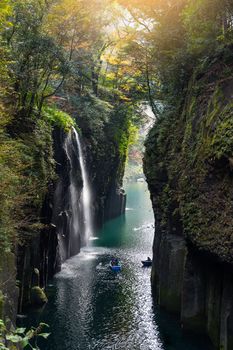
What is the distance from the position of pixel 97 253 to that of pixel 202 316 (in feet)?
63.3

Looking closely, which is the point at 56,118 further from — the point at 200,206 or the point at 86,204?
the point at 86,204

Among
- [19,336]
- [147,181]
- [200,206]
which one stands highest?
[147,181]

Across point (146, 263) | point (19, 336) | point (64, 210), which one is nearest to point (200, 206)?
point (19, 336)

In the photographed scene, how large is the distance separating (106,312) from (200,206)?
28.9ft

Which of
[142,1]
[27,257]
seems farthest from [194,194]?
[142,1]

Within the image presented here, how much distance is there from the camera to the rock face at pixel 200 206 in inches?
651

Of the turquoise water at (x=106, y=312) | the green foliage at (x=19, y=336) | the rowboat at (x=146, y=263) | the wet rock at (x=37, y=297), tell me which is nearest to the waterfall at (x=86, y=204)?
the turquoise water at (x=106, y=312)

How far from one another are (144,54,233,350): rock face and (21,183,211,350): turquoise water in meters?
1.22

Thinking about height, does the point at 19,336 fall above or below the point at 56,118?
below

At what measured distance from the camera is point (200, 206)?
18.4m

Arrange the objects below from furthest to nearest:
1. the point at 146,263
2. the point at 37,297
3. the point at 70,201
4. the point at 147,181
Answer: the point at 70,201
the point at 146,263
the point at 147,181
the point at 37,297

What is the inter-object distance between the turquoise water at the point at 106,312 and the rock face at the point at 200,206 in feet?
4.00

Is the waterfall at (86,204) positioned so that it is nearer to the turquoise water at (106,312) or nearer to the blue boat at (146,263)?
the turquoise water at (106,312)

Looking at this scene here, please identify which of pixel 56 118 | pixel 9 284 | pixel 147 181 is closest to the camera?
pixel 9 284
